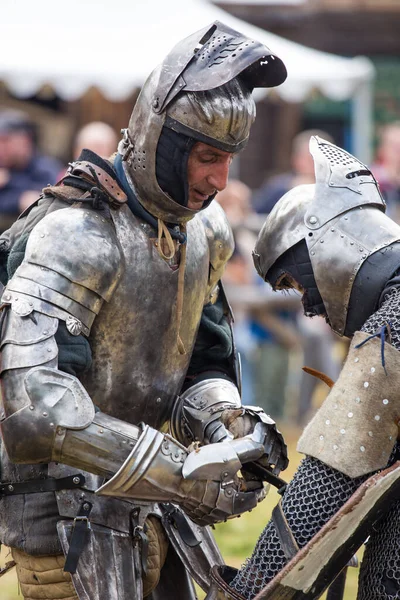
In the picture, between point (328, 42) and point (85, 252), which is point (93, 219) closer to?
point (85, 252)

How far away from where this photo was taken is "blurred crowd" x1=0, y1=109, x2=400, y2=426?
11.2 metres

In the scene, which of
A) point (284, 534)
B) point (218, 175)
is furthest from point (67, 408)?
point (218, 175)

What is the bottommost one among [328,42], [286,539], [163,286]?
[328,42]

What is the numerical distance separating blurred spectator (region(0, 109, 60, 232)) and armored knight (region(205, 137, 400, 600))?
650cm

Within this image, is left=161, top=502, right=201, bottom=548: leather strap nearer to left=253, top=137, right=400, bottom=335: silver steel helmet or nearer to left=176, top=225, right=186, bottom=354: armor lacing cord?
left=176, top=225, right=186, bottom=354: armor lacing cord

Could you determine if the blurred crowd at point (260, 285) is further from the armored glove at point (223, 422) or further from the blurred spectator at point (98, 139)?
the armored glove at point (223, 422)

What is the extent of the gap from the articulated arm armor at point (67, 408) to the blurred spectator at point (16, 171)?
6.61m

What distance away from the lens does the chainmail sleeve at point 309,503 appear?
4.20 m

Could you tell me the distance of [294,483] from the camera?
14.1ft

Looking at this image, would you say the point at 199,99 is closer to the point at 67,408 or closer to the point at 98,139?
the point at 67,408

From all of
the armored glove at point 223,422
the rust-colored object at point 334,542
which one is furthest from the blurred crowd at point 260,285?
the rust-colored object at point 334,542

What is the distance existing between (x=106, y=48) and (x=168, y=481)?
356 inches

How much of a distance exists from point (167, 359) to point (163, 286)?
0.28 meters

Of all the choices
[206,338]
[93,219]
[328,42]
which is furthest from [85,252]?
[328,42]
